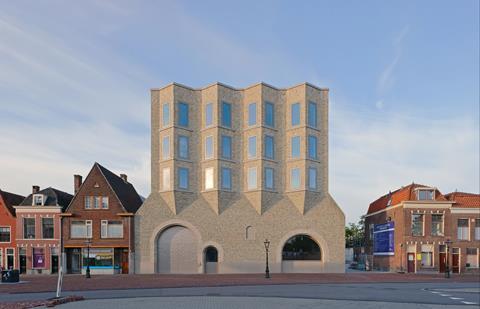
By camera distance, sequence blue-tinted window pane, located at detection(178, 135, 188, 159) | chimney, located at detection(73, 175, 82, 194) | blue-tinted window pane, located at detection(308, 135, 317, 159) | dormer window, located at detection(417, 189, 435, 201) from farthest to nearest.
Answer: chimney, located at detection(73, 175, 82, 194)
dormer window, located at detection(417, 189, 435, 201)
blue-tinted window pane, located at detection(308, 135, 317, 159)
blue-tinted window pane, located at detection(178, 135, 188, 159)

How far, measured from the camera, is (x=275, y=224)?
45.6 metres

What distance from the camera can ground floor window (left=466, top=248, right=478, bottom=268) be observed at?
4706cm

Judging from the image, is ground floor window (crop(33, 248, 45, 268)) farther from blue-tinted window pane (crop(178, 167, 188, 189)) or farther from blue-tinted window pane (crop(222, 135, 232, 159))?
blue-tinted window pane (crop(222, 135, 232, 159))

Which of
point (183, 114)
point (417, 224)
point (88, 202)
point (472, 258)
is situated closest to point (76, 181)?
point (88, 202)

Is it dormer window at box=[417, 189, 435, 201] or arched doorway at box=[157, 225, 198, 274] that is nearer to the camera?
arched doorway at box=[157, 225, 198, 274]

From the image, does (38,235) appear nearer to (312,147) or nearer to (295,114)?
(295,114)

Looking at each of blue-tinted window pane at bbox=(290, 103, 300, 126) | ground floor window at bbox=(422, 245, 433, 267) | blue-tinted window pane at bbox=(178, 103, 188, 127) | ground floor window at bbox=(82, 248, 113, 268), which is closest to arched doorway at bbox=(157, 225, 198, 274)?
ground floor window at bbox=(82, 248, 113, 268)

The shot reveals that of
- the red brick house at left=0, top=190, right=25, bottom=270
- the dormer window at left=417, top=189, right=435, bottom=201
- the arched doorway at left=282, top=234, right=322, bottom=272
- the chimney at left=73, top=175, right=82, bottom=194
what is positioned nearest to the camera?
the arched doorway at left=282, top=234, right=322, bottom=272

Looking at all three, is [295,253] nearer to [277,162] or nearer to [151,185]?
[277,162]

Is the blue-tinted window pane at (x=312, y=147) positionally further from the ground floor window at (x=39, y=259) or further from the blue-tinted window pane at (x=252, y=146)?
the ground floor window at (x=39, y=259)

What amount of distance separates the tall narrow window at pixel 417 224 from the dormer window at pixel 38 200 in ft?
137

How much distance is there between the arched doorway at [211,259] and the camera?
44856 mm

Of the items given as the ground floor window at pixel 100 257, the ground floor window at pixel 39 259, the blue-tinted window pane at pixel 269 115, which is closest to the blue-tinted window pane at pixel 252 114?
the blue-tinted window pane at pixel 269 115

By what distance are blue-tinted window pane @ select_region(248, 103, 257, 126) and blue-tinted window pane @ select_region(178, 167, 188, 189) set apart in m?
8.78
